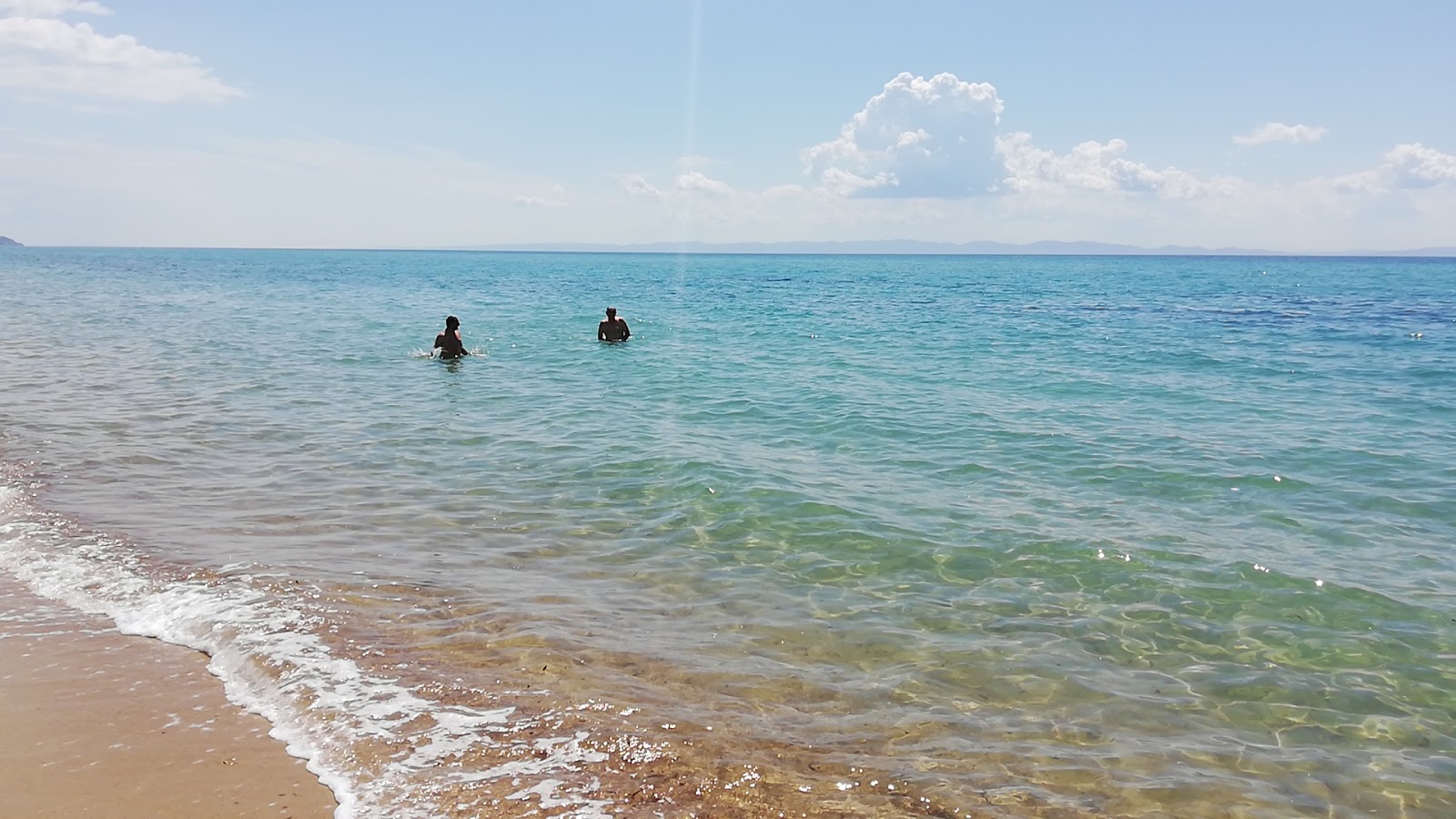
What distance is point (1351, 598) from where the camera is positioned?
7.74m

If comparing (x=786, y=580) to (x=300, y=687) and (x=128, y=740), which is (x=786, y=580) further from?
(x=128, y=740)

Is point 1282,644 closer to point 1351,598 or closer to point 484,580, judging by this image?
point 1351,598

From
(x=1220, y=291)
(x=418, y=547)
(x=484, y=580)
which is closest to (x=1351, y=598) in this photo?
(x=484, y=580)

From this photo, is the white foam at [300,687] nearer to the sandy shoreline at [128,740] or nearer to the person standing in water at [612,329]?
the sandy shoreline at [128,740]

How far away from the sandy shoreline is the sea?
8.0 inches

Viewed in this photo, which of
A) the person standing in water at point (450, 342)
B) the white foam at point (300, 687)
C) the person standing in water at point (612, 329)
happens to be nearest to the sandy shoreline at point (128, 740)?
the white foam at point (300, 687)

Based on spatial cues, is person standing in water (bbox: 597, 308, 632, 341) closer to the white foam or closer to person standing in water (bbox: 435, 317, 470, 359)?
person standing in water (bbox: 435, 317, 470, 359)

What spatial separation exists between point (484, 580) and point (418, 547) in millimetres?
1284

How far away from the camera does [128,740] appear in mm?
5031

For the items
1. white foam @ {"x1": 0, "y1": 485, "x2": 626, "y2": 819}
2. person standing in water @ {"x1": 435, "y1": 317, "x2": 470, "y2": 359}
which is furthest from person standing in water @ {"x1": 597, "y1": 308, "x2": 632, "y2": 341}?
white foam @ {"x1": 0, "y1": 485, "x2": 626, "y2": 819}

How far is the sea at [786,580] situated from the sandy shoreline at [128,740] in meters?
0.20

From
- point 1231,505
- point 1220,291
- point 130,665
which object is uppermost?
point 1220,291

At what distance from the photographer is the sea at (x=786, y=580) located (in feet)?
Answer: 17.0

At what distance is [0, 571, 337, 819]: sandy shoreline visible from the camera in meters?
4.46
